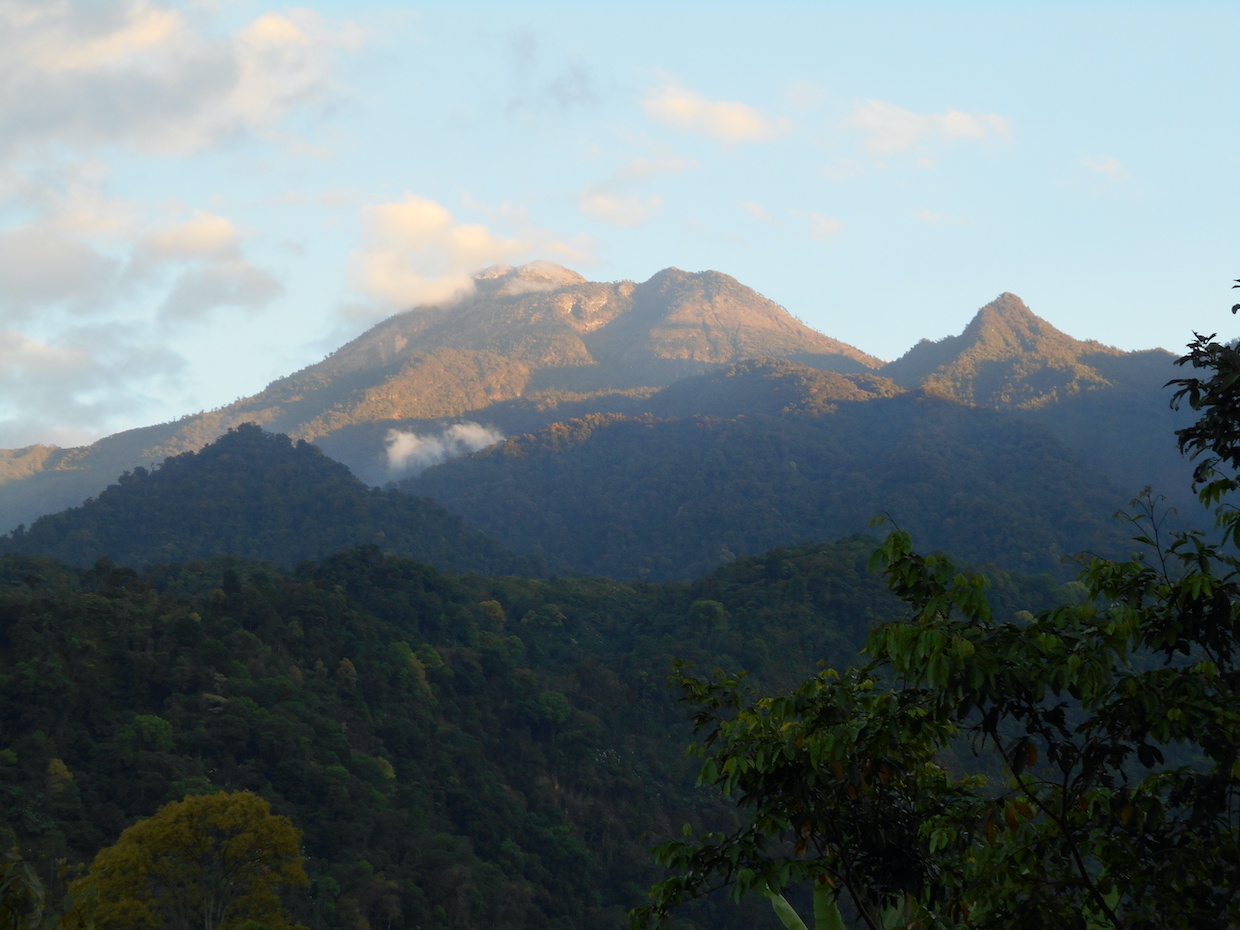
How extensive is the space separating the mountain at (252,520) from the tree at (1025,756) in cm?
9202

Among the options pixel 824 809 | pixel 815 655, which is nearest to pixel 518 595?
pixel 815 655

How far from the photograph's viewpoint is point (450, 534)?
348ft

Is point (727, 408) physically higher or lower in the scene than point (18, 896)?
higher

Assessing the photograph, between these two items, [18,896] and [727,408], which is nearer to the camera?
[18,896]

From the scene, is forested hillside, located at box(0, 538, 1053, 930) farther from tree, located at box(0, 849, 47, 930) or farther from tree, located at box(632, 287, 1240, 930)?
tree, located at box(632, 287, 1240, 930)

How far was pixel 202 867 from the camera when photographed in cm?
2602

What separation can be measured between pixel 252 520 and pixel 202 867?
8145cm

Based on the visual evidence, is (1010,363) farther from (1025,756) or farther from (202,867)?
(1025,756)

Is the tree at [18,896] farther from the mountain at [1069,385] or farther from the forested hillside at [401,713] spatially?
the mountain at [1069,385]

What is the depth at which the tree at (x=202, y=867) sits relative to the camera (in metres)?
25.0

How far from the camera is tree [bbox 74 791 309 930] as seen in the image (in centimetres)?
2505

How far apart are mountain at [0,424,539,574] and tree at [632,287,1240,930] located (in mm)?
92017

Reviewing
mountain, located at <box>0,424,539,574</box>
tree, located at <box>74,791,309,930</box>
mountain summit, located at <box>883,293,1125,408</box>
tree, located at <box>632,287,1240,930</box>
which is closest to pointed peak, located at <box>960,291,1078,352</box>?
mountain summit, located at <box>883,293,1125,408</box>

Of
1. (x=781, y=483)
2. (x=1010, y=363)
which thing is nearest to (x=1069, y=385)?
(x=1010, y=363)
